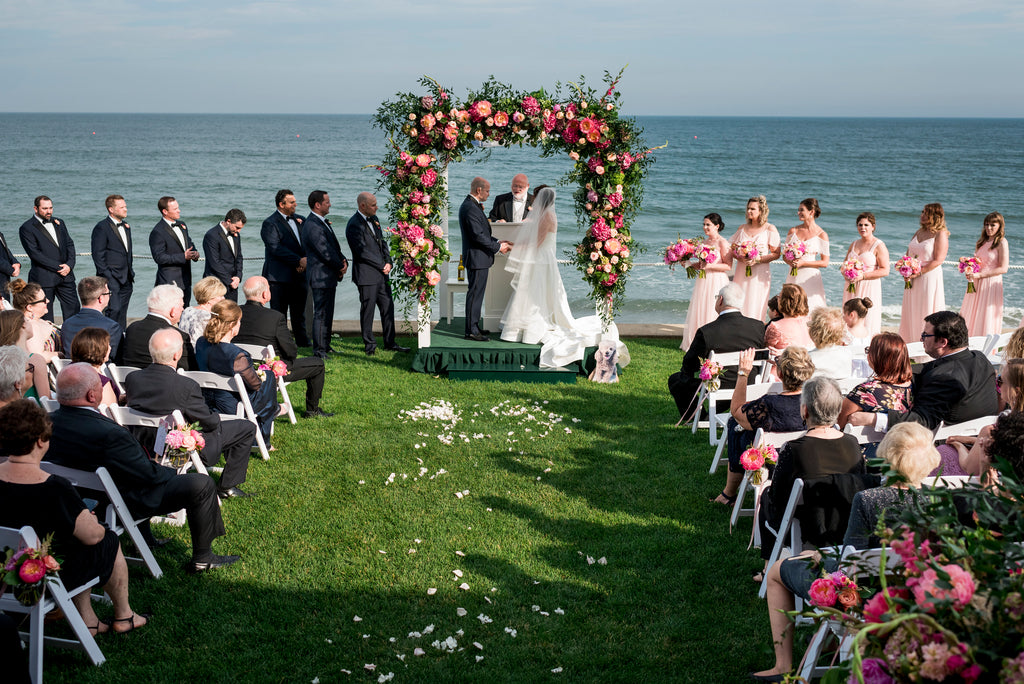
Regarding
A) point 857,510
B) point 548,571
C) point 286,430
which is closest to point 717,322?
point 548,571

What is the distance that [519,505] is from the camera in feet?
20.7

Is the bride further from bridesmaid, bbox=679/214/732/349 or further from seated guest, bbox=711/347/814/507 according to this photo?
seated guest, bbox=711/347/814/507

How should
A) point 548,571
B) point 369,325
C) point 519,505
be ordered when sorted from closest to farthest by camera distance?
point 548,571, point 519,505, point 369,325

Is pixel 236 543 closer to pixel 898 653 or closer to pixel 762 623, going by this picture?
pixel 762 623

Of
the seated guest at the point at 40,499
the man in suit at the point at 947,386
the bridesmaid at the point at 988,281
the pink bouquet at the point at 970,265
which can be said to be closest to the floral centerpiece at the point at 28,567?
the seated guest at the point at 40,499

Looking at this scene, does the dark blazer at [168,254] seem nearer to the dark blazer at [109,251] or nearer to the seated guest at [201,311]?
the dark blazer at [109,251]

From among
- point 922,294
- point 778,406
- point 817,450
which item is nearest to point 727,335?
point 778,406

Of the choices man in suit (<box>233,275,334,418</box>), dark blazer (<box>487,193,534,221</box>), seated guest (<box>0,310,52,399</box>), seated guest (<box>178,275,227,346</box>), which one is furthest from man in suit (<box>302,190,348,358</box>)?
seated guest (<box>0,310,52,399</box>)

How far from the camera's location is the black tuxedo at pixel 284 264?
10.5m

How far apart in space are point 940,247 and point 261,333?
7923 millimetres

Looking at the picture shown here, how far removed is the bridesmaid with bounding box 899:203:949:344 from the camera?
9953mm

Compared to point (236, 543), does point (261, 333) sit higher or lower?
higher

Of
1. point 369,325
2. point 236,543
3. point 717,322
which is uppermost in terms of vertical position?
point 717,322

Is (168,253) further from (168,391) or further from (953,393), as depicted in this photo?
(953,393)
